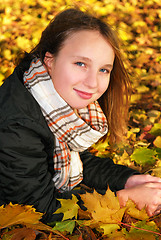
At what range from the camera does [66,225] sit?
1.14m

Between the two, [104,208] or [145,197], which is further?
[145,197]

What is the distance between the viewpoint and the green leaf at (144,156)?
64.2 inches

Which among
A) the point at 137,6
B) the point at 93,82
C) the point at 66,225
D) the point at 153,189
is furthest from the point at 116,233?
the point at 137,6

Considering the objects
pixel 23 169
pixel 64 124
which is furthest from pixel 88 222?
pixel 64 124

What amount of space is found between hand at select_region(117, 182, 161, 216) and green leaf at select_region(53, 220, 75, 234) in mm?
256

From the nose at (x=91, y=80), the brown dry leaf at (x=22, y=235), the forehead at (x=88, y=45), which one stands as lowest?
the brown dry leaf at (x=22, y=235)

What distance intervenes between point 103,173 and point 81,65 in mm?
644

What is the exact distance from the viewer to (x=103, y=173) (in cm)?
159

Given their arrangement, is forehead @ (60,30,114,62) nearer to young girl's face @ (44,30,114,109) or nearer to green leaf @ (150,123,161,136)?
young girl's face @ (44,30,114,109)

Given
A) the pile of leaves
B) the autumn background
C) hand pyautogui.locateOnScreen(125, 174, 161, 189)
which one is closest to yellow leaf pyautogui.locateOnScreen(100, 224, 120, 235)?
the pile of leaves

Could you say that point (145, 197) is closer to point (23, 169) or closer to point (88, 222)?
point (88, 222)

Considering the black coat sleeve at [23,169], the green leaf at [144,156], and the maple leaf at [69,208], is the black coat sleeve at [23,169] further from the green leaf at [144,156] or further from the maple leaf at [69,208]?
the green leaf at [144,156]

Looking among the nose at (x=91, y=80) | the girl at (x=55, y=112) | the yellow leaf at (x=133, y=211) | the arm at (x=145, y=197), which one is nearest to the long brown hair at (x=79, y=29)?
the girl at (x=55, y=112)

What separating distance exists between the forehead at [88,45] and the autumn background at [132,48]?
19 centimetres
